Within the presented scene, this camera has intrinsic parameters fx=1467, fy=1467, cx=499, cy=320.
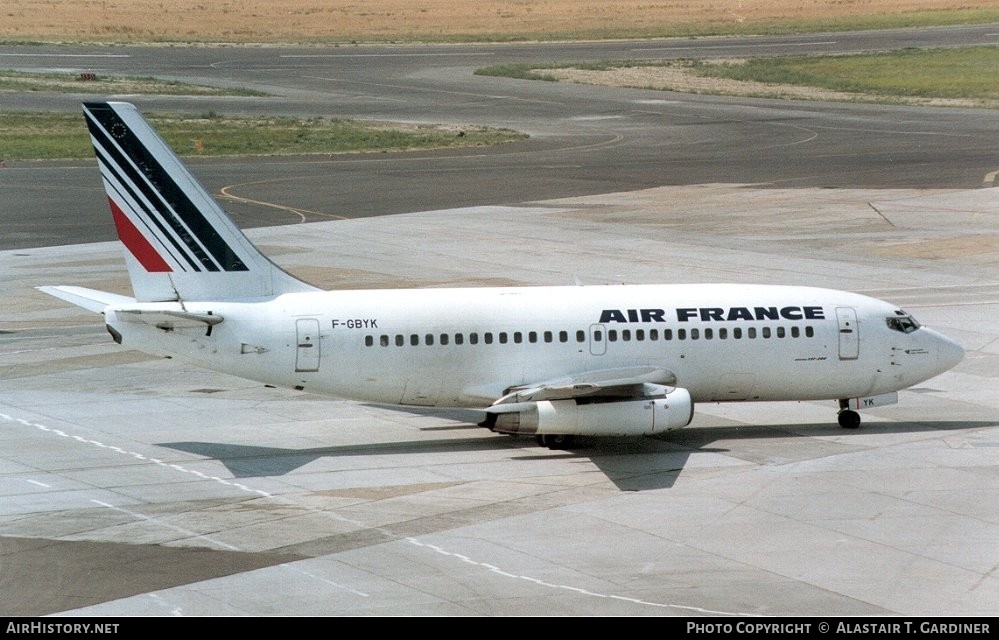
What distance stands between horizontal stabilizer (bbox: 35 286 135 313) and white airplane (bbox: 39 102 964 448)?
0.26ft

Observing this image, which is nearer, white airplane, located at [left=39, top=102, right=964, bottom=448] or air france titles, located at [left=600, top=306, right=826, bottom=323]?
white airplane, located at [left=39, top=102, right=964, bottom=448]

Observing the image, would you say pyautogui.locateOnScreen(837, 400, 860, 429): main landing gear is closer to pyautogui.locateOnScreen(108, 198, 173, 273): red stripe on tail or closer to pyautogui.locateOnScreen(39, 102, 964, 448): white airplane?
pyautogui.locateOnScreen(39, 102, 964, 448): white airplane

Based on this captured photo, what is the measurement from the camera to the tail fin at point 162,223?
3972 cm

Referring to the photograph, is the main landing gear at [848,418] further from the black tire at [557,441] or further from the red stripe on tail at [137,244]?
the red stripe on tail at [137,244]

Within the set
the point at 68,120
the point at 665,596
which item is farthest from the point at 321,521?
the point at 68,120

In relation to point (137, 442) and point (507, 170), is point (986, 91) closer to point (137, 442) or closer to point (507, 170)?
point (507, 170)

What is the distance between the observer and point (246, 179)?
103 m

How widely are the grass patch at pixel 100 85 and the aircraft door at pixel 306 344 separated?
364 feet

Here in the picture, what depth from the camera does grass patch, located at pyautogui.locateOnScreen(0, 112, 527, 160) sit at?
116 m

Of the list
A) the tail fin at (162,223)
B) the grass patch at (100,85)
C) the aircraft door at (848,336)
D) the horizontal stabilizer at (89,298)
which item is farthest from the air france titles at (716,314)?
the grass patch at (100,85)

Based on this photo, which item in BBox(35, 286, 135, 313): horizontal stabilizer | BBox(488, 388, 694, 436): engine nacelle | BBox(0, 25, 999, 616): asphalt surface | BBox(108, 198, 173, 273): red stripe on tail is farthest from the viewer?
BBox(35, 286, 135, 313): horizontal stabilizer

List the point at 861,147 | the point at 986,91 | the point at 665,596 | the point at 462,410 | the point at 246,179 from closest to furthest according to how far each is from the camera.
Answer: the point at 665,596, the point at 462,410, the point at 246,179, the point at 861,147, the point at 986,91

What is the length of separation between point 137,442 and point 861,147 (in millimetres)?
85666

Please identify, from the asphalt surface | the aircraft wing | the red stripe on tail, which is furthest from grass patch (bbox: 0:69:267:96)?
the aircraft wing
